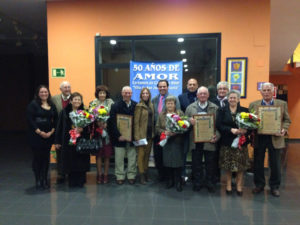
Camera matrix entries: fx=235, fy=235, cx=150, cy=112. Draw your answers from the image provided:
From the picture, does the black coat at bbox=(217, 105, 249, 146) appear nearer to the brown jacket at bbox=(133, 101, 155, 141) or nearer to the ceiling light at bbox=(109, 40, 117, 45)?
the brown jacket at bbox=(133, 101, 155, 141)

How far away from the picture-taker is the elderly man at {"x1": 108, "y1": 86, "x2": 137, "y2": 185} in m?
3.87

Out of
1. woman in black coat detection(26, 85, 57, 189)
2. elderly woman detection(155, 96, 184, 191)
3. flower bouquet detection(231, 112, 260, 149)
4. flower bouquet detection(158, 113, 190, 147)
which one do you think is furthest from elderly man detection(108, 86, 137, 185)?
flower bouquet detection(231, 112, 260, 149)

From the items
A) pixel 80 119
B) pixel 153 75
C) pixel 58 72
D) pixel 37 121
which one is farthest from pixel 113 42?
pixel 37 121

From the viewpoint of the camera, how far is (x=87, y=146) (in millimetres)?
3705

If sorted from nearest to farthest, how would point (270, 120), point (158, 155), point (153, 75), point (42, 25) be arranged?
point (270, 120) → point (158, 155) → point (153, 75) → point (42, 25)

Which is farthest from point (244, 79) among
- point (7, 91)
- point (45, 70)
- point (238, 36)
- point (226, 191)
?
point (7, 91)

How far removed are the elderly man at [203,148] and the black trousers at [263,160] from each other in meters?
0.64

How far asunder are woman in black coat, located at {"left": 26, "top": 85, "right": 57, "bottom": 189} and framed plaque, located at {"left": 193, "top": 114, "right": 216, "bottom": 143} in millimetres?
2286

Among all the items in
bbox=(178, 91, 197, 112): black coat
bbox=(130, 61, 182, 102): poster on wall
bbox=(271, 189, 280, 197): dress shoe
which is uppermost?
bbox=(130, 61, 182, 102): poster on wall

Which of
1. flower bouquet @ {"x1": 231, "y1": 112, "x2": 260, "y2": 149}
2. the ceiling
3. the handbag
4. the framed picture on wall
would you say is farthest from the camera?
the ceiling

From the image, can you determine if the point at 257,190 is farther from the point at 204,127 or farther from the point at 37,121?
the point at 37,121

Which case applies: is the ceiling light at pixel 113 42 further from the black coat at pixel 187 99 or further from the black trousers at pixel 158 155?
the black trousers at pixel 158 155

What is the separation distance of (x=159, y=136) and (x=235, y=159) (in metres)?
1.23

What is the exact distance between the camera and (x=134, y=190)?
3.76m
